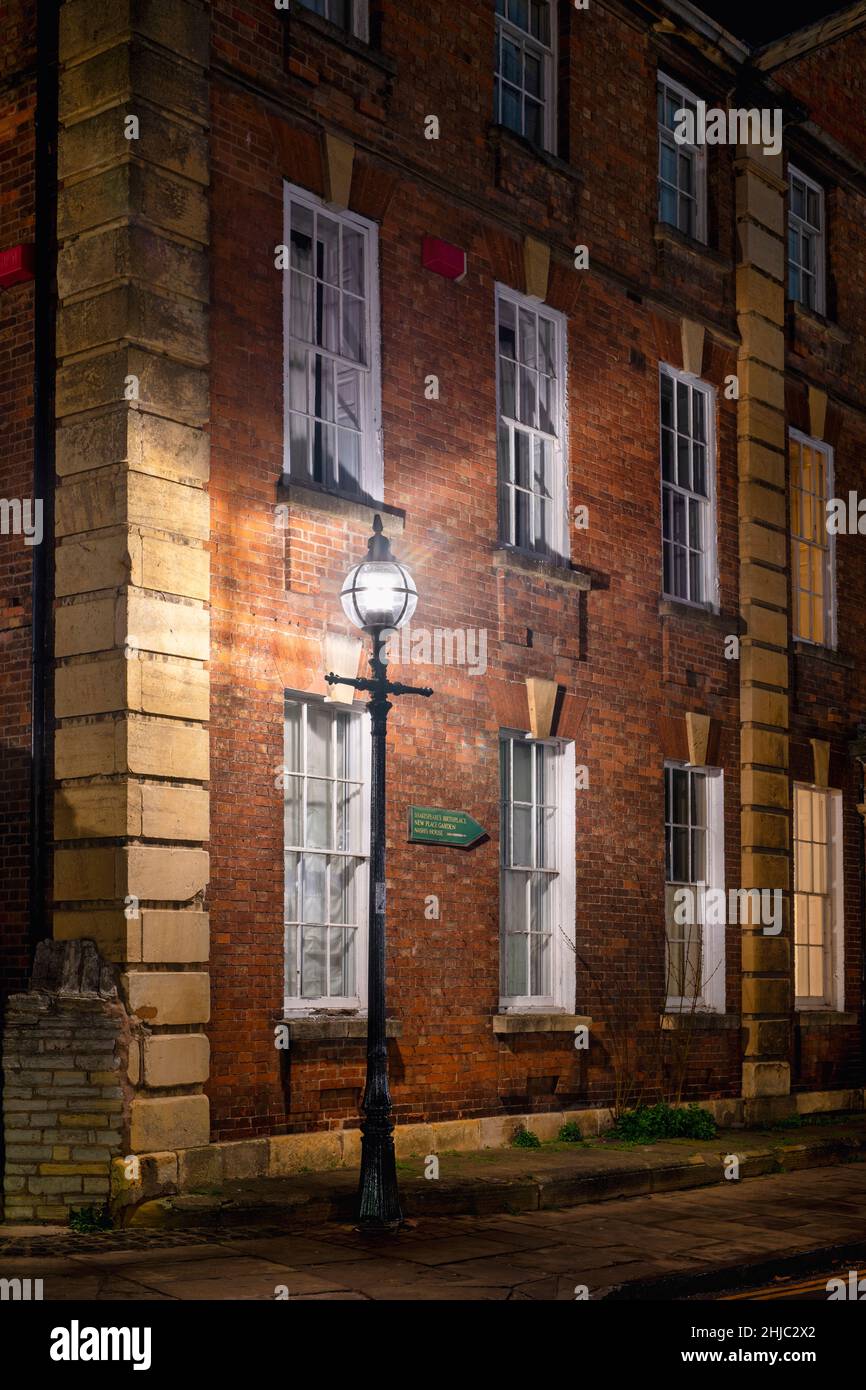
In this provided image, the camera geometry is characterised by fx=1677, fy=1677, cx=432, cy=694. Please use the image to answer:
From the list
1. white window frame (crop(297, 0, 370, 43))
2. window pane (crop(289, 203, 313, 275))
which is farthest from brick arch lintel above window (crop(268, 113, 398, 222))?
white window frame (crop(297, 0, 370, 43))

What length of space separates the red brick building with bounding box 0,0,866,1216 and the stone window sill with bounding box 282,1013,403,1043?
3cm

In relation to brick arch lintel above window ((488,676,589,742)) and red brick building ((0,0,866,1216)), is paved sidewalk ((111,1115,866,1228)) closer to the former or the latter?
red brick building ((0,0,866,1216))

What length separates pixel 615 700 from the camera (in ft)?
49.2

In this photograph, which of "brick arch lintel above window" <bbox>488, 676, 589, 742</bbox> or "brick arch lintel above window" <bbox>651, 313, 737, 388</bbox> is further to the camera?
"brick arch lintel above window" <bbox>651, 313, 737, 388</bbox>

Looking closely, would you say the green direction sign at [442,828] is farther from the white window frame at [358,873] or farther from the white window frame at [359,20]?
the white window frame at [359,20]

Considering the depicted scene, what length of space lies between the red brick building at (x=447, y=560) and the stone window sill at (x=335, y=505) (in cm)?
3

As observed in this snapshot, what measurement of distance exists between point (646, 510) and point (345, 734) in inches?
174

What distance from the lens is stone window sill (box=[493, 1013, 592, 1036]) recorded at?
44.1 feet

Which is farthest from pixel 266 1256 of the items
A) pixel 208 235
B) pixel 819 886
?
pixel 819 886

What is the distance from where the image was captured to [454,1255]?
370 inches

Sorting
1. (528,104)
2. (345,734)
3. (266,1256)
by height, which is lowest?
(266,1256)

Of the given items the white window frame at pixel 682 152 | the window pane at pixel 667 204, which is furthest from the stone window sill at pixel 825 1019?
the window pane at pixel 667 204
